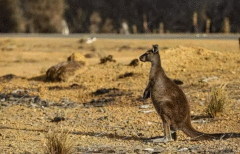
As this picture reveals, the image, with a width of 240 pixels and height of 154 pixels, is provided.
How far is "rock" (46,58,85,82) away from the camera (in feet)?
45.5

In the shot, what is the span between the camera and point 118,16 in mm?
44906

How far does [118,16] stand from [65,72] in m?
31.4

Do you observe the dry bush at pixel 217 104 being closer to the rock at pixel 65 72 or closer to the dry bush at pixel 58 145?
the dry bush at pixel 58 145

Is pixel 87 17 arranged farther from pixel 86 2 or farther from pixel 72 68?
pixel 72 68

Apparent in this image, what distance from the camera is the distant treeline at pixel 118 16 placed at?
129 ft

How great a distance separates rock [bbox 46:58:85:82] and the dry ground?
0.55 ft

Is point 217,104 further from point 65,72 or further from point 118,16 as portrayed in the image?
point 118,16

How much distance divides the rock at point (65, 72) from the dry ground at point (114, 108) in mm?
168

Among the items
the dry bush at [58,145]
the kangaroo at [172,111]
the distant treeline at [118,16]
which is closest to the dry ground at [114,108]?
the kangaroo at [172,111]

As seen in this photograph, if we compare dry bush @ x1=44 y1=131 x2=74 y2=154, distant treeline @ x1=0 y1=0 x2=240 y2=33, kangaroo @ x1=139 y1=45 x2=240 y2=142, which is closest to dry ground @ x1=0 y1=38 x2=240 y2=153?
kangaroo @ x1=139 y1=45 x2=240 y2=142

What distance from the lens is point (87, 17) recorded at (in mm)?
47281

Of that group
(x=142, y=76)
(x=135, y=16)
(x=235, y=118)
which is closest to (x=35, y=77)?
(x=142, y=76)

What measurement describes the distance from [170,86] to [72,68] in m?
6.64

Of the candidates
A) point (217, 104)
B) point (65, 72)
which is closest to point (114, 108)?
point (217, 104)
